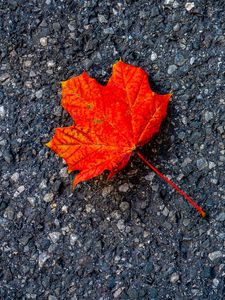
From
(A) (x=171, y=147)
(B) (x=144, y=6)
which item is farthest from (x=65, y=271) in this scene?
(B) (x=144, y=6)

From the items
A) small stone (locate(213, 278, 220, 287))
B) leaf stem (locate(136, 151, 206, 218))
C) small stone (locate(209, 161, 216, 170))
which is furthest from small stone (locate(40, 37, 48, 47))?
small stone (locate(213, 278, 220, 287))

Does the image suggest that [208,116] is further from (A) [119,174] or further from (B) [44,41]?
(B) [44,41]

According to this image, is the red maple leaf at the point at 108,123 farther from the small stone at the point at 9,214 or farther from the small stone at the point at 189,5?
the small stone at the point at 189,5

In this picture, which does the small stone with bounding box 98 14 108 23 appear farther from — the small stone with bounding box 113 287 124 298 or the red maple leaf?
the small stone with bounding box 113 287 124 298

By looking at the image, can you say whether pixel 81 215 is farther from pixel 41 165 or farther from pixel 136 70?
pixel 136 70

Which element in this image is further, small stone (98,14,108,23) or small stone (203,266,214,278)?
small stone (98,14,108,23)

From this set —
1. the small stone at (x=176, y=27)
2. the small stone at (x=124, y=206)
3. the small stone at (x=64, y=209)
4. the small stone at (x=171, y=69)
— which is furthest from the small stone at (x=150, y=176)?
the small stone at (x=176, y=27)
